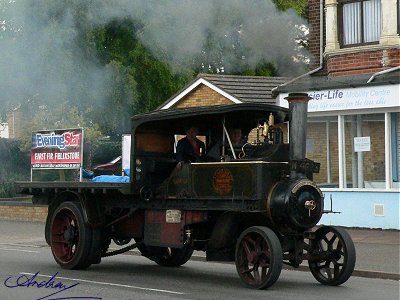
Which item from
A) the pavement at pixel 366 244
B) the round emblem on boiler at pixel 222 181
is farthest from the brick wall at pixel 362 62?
the round emblem on boiler at pixel 222 181

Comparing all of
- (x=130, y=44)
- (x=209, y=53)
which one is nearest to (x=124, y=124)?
(x=130, y=44)

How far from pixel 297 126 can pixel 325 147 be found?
9.22m

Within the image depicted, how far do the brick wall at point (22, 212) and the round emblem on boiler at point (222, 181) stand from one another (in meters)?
13.1

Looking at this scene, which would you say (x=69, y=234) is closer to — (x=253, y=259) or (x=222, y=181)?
(x=222, y=181)

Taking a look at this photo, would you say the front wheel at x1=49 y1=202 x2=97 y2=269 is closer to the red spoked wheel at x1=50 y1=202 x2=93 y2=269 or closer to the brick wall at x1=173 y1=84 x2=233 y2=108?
the red spoked wheel at x1=50 y1=202 x2=93 y2=269

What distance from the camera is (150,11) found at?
1798 cm

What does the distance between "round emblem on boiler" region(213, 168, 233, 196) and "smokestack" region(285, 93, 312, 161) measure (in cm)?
83

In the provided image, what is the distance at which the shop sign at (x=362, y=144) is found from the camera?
67.3ft

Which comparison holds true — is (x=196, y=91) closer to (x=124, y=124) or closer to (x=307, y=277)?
(x=124, y=124)

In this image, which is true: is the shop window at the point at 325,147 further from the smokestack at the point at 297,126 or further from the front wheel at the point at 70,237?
the smokestack at the point at 297,126

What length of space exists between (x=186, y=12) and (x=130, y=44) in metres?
6.61

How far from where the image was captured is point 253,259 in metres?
12.0

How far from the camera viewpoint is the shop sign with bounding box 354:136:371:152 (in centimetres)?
2050
